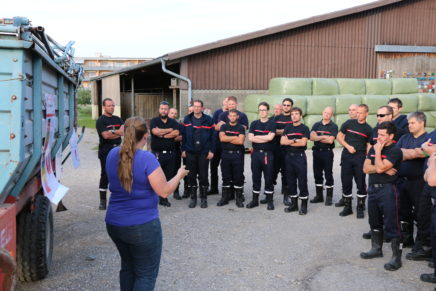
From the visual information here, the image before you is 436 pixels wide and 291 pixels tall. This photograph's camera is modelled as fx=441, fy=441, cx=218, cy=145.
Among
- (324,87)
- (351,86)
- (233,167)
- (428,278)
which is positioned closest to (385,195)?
(428,278)

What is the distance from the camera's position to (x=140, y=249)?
3365mm

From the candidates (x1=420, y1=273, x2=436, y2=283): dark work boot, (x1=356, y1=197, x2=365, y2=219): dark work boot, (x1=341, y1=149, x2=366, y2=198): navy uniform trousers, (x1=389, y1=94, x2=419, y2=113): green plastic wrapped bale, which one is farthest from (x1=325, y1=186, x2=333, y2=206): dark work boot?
(x1=389, y1=94, x2=419, y2=113): green plastic wrapped bale

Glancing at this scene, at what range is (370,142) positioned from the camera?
7.02 meters

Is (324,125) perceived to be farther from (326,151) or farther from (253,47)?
(253,47)

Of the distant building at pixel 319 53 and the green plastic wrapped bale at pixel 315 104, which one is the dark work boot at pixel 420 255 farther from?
the distant building at pixel 319 53

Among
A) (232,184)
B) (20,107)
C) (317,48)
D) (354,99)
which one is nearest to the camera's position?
(20,107)

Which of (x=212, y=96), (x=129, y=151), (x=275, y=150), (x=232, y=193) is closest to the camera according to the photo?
(x=129, y=151)

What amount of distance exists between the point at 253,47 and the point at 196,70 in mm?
2440

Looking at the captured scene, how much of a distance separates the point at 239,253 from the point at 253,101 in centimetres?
977

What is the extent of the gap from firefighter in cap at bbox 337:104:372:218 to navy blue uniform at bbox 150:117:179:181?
296 centimetres

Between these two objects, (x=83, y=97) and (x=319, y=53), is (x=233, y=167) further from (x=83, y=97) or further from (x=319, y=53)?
(x=83, y=97)

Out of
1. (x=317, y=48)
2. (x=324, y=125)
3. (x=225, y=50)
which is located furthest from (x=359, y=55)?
(x=324, y=125)

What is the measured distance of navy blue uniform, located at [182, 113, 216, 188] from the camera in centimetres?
790

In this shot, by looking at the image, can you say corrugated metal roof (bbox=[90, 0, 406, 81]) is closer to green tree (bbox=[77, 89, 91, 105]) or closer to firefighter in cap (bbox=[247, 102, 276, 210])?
firefighter in cap (bbox=[247, 102, 276, 210])
